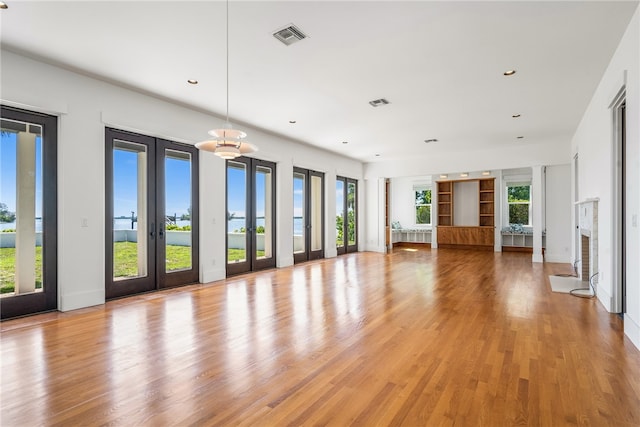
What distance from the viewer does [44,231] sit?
4.23 meters

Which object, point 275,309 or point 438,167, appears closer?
point 275,309

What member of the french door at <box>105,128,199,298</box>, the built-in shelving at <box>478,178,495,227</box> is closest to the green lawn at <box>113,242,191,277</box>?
the french door at <box>105,128,199,298</box>

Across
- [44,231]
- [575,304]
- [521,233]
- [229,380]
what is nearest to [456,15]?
[229,380]

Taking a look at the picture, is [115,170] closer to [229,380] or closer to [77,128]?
[77,128]

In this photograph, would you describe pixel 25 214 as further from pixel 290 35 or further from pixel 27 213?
pixel 290 35

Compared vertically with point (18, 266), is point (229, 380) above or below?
below

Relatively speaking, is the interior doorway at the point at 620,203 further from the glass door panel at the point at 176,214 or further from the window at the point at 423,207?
the window at the point at 423,207

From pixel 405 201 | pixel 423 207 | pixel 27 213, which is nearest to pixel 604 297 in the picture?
pixel 27 213

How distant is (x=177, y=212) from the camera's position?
5.80 metres

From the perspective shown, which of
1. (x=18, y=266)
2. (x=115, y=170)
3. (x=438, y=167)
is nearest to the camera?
(x=18, y=266)

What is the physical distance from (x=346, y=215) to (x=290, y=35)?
7.56 meters

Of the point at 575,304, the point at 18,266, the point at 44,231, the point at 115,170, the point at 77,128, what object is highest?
the point at 77,128

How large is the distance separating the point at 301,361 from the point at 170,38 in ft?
11.2

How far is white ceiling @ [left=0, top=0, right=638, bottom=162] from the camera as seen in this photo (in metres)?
3.08
